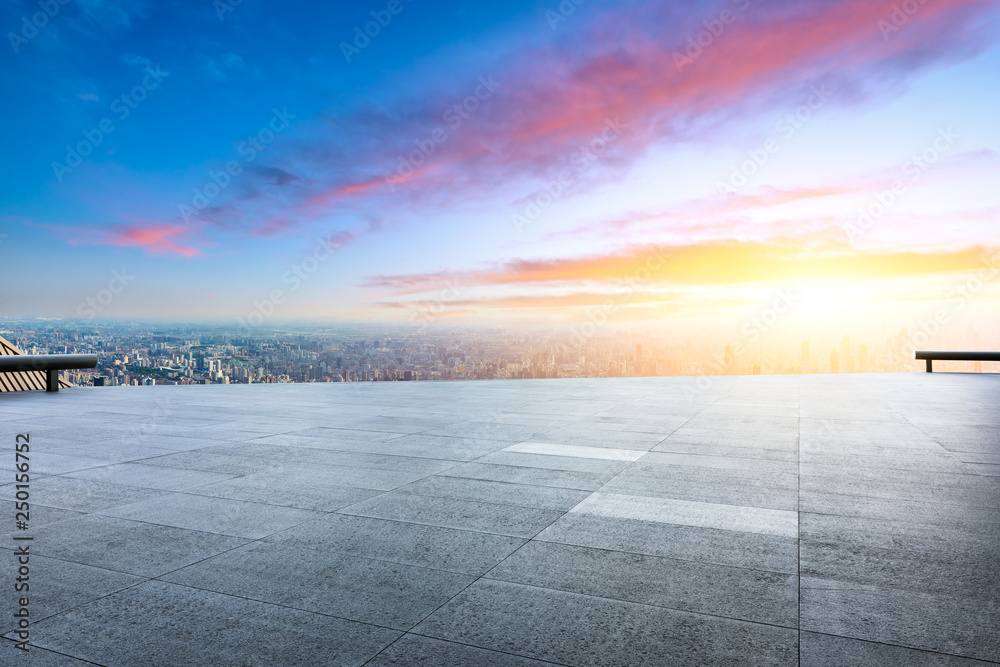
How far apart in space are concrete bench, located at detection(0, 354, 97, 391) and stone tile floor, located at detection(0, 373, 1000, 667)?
21.1ft

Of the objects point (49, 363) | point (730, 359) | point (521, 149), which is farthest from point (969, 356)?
point (49, 363)

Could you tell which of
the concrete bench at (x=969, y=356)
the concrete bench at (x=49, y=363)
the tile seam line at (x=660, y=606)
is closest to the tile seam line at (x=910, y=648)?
the tile seam line at (x=660, y=606)

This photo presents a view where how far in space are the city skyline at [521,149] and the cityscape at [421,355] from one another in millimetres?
1721

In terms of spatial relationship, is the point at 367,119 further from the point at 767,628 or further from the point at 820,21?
the point at 767,628

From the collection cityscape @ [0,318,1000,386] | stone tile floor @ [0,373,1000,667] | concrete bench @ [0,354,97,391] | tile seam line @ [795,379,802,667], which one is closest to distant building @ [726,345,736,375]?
cityscape @ [0,318,1000,386]

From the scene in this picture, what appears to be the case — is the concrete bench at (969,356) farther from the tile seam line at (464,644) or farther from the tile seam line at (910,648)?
the tile seam line at (464,644)

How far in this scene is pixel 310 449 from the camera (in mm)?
7254

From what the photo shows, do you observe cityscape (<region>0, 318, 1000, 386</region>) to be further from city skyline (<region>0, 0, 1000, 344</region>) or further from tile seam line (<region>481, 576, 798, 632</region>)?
tile seam line (<region>481, 576, 798, 632</region>)

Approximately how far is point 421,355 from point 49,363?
8.83 metres

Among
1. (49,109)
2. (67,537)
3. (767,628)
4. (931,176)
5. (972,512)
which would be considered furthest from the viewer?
(49,109)

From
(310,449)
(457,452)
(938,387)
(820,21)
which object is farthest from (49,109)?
(938,387)

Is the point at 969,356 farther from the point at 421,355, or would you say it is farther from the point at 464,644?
the point at 464,644

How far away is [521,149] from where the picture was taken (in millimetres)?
19781

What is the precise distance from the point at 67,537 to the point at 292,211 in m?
22.6
